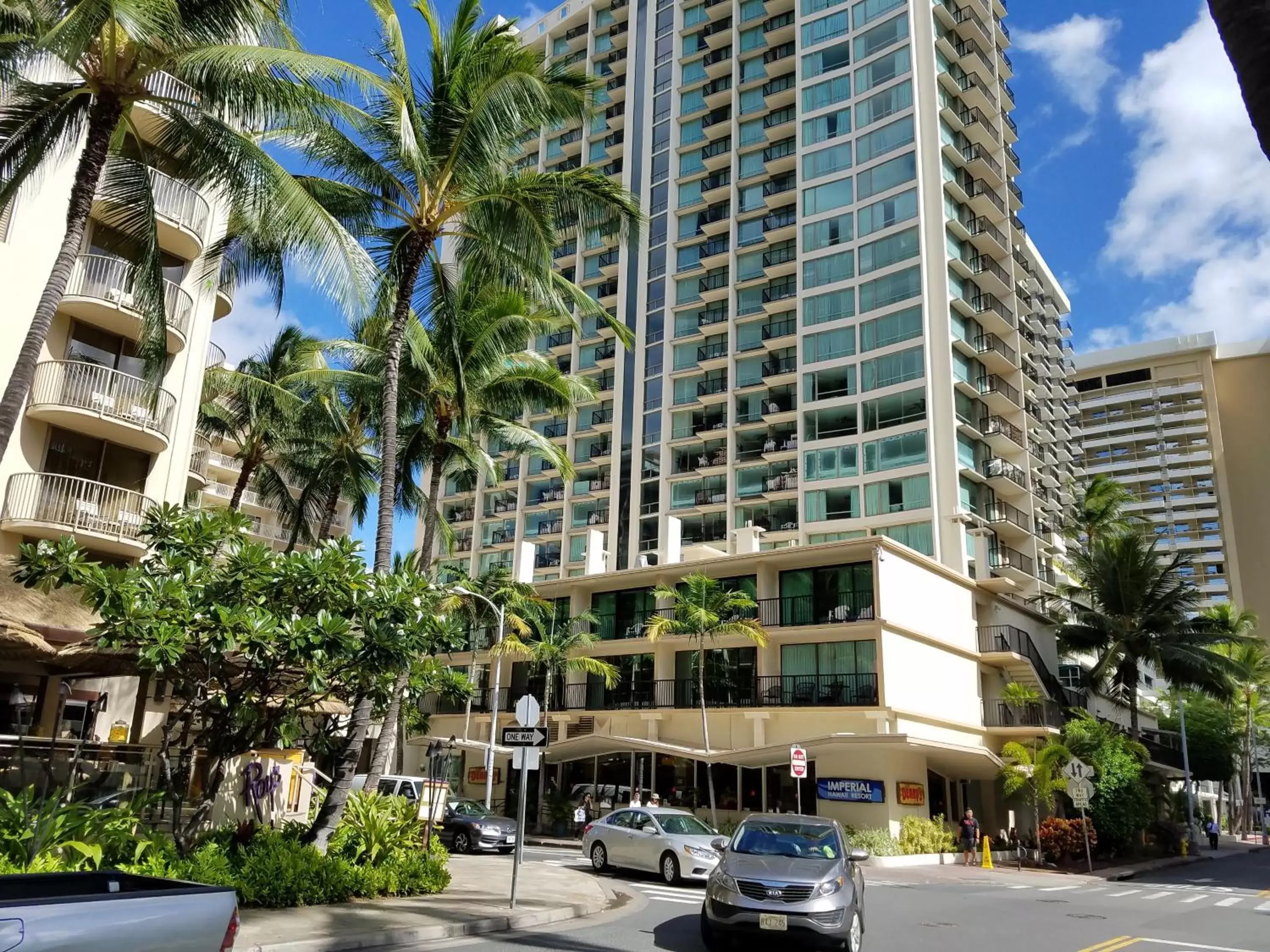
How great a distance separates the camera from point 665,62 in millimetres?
63500

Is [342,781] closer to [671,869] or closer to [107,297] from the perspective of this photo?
[671,869]

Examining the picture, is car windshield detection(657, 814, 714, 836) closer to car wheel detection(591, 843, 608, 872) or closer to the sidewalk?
car wheel detection(591, 843, 608, 872)

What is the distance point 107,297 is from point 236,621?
1448 centimetres

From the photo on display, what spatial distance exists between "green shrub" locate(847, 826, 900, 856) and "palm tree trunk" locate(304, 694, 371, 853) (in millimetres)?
17812

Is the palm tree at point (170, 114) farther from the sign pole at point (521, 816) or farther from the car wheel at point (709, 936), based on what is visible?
the car wheel at point (709, 936)

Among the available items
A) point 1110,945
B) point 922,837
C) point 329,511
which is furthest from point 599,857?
point 329,511

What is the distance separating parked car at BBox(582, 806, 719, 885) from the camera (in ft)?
61.4

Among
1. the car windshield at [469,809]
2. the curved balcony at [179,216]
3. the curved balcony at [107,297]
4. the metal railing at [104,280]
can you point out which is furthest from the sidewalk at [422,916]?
the curved balcony at [179,216]

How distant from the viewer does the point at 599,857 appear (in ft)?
68.3

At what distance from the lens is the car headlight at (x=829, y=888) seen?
10.5 meters

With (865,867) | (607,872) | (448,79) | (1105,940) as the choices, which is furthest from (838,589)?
(448,79)

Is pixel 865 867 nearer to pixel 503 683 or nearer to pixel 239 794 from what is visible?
pixel 239 794

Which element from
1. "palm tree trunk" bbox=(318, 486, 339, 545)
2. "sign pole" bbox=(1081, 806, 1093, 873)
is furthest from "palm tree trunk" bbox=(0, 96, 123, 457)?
"sign pole" bbox=(1081, 806, 1093, 873)

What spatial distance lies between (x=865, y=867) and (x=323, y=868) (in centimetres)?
1814
